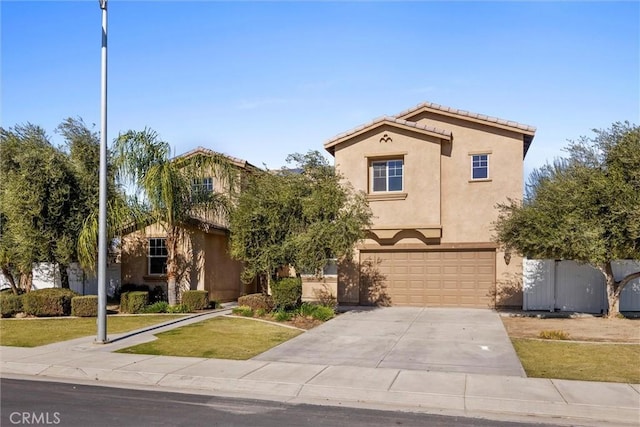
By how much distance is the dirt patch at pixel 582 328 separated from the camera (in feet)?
45.5

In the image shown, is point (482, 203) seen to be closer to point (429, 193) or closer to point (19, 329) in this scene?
point (429, 193)

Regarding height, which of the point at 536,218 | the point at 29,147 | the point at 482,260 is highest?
the point at 29,147

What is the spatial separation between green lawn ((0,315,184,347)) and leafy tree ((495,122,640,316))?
39.1 feet

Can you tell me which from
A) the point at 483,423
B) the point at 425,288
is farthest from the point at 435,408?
the point at 425,288

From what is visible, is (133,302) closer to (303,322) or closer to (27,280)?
(27,280)

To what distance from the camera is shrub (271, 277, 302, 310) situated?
1758 centimetres

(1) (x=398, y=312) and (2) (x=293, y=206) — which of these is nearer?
(2) (x=293, y=206)

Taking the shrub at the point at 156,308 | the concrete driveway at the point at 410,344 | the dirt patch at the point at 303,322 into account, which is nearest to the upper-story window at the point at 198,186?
the shrub at the point at 156,308

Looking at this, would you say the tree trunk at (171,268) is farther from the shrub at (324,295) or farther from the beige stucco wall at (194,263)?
the shrub at (324,295)

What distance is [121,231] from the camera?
21141mm

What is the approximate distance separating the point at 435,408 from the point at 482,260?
13123 mm

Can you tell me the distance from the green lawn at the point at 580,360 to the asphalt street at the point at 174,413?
10.5 ft

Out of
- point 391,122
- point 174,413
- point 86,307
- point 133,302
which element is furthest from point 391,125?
point 174,413

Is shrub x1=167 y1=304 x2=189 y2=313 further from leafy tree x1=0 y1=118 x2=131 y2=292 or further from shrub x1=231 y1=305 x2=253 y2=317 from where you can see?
leafy tree x1=0 y1=118 x2=131 y2=292
